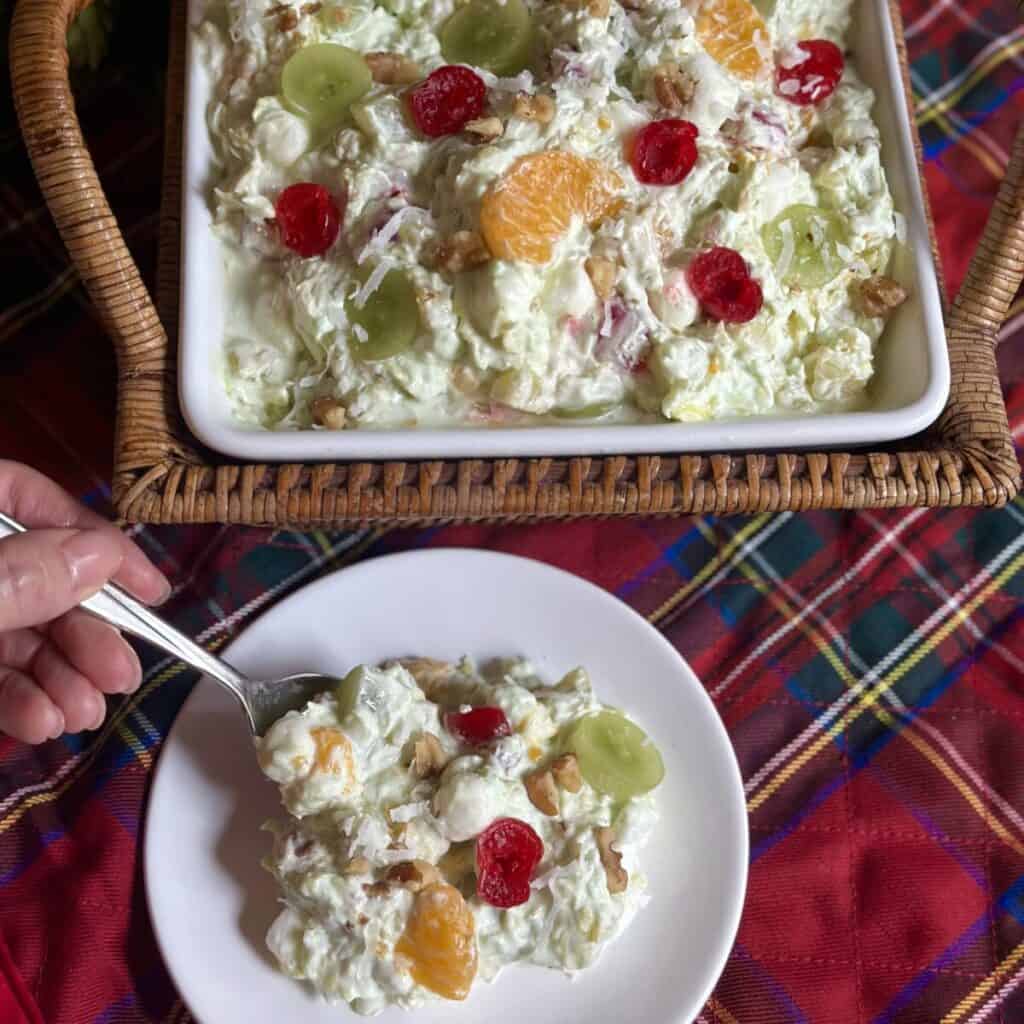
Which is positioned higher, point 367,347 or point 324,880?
point 367,347

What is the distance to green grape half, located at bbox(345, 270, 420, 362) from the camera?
54.3 inches

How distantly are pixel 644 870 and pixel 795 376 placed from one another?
0.66 metres

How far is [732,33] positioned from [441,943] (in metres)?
1.22

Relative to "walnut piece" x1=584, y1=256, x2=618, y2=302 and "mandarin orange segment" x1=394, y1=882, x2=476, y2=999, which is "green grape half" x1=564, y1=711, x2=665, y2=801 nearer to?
"mandarin orange segment" x1=394, y1=882, x2=476, y2=999

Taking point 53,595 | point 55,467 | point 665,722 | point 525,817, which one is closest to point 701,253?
point 665,722

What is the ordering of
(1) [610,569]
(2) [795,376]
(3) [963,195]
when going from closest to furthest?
(2) [795,376] → (1) [610,569] → (3) [963,195]

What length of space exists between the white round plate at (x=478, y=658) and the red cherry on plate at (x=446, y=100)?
562 mm

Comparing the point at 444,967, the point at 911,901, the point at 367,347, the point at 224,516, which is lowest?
the point at 911,901

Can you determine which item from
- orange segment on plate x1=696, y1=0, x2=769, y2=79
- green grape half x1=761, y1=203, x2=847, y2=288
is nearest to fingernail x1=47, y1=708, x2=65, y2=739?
green grape half x1=761, y1=203, x2=847, y2=288

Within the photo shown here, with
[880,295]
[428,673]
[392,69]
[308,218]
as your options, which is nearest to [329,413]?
[308,218]

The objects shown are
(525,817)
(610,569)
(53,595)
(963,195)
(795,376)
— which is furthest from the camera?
(963,195)

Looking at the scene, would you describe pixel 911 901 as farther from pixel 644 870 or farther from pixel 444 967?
pixel 444 967

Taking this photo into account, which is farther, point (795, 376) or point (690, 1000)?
point (795, 376)

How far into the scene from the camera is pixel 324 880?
4.24 ft
